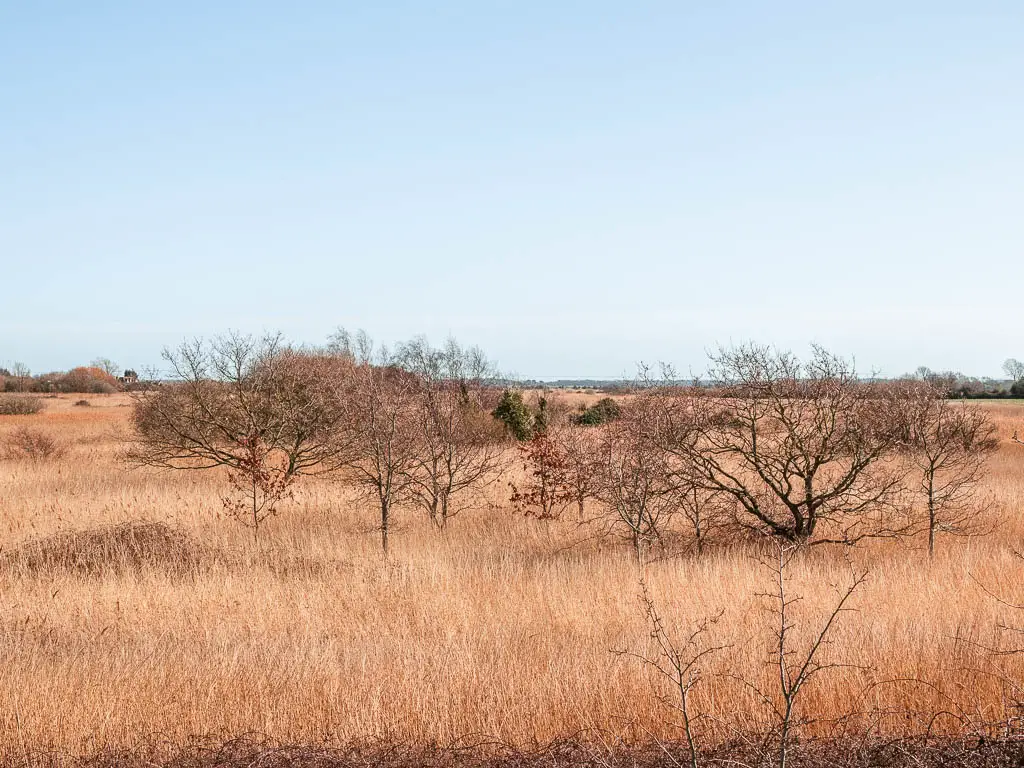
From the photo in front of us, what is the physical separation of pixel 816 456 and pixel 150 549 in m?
10.5

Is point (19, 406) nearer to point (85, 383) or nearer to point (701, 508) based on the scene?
point (85, 383)

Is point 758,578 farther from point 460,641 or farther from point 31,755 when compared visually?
point 31,755

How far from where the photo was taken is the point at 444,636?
884 cm

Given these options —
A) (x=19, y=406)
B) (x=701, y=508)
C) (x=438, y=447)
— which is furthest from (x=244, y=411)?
(x=19, y=406)

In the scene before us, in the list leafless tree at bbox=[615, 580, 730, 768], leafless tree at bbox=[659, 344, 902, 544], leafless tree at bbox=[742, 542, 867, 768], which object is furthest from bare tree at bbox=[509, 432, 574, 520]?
leafless tree at bbox=[615, 580, 730, 768]

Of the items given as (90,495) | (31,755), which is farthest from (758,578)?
(90,495)

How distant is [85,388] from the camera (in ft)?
272

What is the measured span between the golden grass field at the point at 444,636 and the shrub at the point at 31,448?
12.1 metres

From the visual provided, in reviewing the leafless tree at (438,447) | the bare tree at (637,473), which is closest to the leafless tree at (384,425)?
the leafless tree at (438,447)

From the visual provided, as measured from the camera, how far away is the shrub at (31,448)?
27156 mm

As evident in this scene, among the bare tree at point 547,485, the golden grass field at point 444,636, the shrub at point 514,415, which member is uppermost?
the shrub at point 514,415

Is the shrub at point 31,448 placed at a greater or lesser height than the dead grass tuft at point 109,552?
greater

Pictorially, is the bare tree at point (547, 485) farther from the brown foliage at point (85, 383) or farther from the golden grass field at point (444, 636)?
the brown foliage at point (85, 383)

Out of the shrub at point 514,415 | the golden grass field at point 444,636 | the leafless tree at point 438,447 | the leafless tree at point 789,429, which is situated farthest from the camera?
the shrub at point 514,415
